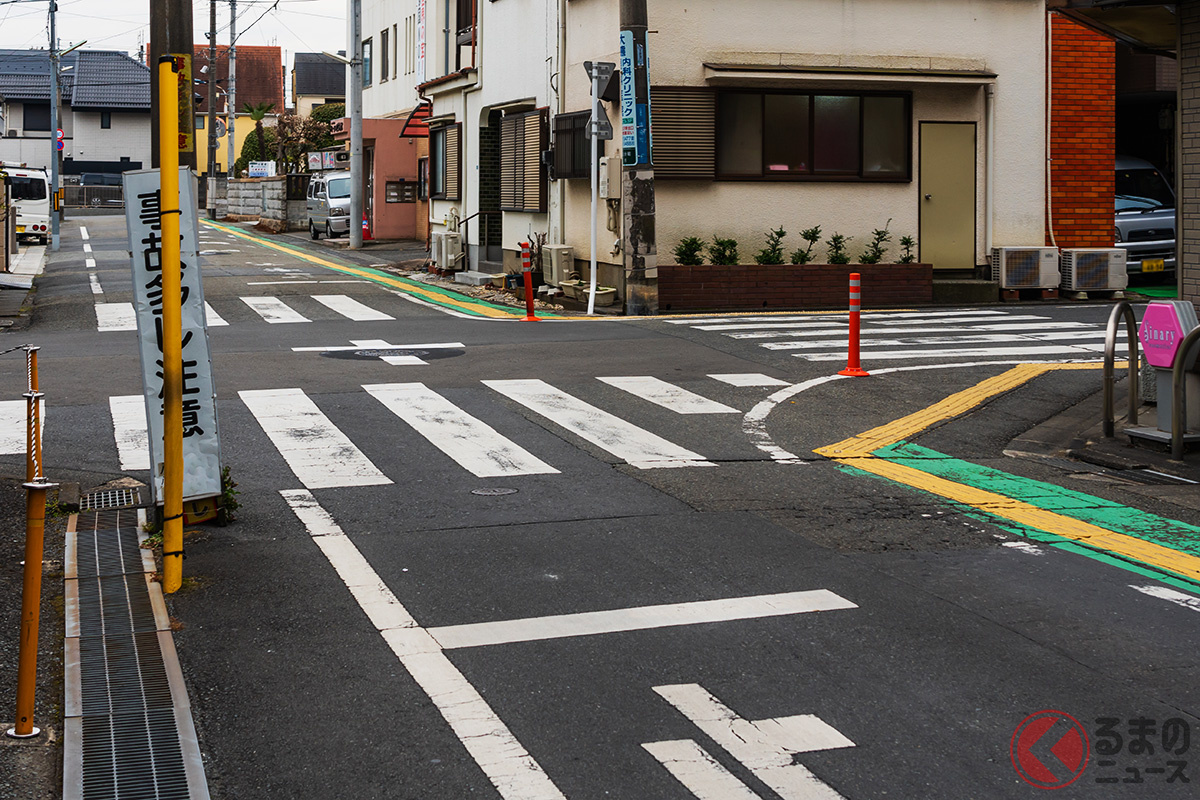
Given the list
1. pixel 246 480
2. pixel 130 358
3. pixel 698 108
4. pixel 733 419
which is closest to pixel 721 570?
pixel 246 480

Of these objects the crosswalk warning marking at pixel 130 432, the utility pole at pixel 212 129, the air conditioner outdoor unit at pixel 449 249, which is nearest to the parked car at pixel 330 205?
the utility pole at pixel 212 129

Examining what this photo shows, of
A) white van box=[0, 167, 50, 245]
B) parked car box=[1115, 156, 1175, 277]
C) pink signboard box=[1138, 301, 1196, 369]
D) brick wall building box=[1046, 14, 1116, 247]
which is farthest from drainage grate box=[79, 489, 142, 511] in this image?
white van box=[0, 167, 50, 245]

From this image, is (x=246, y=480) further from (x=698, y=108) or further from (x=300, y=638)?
(x=698, y=108)

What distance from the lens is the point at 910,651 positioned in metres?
5.74

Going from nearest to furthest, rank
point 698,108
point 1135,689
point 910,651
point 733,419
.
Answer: point 1135,689
point 910,651
point 733,419
point 698,108

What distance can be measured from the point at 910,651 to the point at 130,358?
36.8 ft

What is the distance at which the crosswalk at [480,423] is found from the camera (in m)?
9.70

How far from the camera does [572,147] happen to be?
2281cm

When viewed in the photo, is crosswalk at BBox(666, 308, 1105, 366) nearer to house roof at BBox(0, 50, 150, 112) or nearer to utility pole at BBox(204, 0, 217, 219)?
utility pole at BBox(204, 0, 217, 219)

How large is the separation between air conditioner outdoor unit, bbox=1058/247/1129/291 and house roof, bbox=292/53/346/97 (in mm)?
61244

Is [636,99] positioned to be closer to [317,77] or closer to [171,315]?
[171,315]

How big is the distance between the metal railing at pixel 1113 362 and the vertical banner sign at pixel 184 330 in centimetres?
684

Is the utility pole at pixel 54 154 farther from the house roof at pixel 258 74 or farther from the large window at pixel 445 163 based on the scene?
the house roof at pixel 258 74

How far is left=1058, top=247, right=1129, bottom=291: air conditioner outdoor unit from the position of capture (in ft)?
73.8
